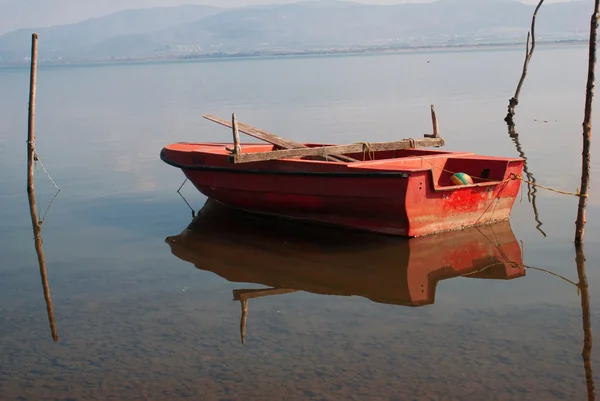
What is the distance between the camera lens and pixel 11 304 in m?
8.64

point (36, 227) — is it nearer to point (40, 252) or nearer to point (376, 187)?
point (40, 252)

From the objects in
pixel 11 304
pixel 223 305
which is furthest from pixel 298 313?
pixel 11 304

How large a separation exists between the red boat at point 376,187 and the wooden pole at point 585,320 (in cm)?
143

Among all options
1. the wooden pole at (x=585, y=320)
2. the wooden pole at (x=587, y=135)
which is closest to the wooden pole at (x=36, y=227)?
the wooden pole at (x=585, y=320)

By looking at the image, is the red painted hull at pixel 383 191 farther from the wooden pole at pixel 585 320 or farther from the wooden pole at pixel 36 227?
the wooden pole at pixel 36 227

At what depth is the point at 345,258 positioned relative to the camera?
9.80m

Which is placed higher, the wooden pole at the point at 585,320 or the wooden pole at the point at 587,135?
the wooden pole at the point at 587,135

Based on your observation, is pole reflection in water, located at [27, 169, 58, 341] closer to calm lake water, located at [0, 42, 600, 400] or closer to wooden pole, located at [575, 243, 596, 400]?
calm lake water, located at [0, 42, 600, 400]

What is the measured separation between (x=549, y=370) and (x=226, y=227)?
20.8 ft

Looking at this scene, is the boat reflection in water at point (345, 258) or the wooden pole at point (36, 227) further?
the boat reflection in water at point (345, 258)

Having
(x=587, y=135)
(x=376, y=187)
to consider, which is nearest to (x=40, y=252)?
(x=376, y=187)

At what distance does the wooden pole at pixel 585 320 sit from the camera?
616 centimetres

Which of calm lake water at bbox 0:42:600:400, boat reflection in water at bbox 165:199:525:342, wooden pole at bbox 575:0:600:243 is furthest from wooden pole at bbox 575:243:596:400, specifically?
boat reflection in water at bbox 165:199:525:342

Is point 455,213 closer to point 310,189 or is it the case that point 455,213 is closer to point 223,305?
point 310,189
